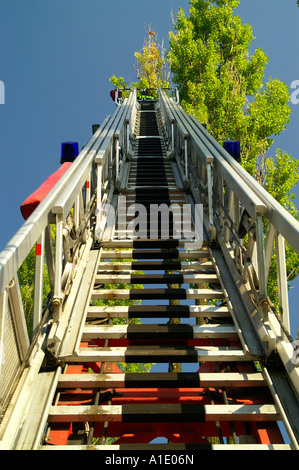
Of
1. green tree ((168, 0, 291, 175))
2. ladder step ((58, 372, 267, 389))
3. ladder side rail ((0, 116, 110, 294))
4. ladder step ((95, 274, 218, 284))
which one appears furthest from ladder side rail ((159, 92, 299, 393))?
green tree ((168, 0, 291, 175))

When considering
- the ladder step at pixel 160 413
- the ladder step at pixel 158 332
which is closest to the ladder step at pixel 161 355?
the ladder step at pixel 158 332

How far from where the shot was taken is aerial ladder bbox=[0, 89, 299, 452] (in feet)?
8.14

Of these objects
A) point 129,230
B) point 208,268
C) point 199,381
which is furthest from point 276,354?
point 129,230

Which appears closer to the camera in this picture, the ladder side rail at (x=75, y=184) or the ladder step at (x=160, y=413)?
the ladder step at (x=160, y=413)

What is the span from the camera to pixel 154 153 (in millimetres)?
9523

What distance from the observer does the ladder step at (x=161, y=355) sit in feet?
9.85

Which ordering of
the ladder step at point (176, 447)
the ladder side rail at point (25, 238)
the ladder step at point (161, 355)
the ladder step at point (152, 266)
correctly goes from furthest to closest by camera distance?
1. the ladder step at point (152, 266)
2. the ladder step at point (161, 355)
3. the ladder step at point (176, 447)
4. the ladder side rail at point (25, 238)

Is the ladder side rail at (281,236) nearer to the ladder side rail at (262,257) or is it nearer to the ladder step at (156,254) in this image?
the ladder side rail at (262,257)

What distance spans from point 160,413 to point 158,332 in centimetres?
82

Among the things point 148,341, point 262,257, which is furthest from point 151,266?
point 262,257

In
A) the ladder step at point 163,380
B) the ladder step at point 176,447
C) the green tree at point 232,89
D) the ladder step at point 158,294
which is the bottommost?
the ladder step at point 176,447

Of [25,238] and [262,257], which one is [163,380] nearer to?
[262,257]

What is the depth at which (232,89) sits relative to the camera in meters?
12.3

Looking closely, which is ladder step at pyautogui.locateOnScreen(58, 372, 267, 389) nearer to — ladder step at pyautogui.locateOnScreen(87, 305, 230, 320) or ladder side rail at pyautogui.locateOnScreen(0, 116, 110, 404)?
ladder side rail at pyautogui.locateOnScreen(0, 116, 110, 404)
